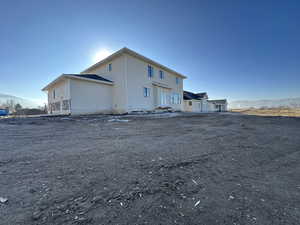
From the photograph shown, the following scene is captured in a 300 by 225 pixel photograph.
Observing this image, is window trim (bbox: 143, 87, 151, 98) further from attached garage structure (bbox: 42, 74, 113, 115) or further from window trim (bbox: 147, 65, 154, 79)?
attached garage structure (bbox: 42, 74, 113, 115)

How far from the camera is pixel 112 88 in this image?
13.1 metres

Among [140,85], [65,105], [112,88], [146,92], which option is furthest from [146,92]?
[65,105]

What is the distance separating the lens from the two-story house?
10875 mm

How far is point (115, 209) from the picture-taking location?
1.05 meters

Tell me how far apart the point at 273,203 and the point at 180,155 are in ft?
4.11

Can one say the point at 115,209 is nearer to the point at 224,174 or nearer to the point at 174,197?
the point at 174,197

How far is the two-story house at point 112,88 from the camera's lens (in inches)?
428

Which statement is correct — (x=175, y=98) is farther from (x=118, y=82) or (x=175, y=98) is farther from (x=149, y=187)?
(x=149, y=187)

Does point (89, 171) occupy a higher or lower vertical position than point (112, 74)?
lower

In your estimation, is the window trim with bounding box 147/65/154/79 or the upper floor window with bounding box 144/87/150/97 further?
the window trim with bounding box 147/65/154/79

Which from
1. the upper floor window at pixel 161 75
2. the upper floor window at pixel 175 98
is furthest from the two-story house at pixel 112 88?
the upper floor window at pixel 175 98

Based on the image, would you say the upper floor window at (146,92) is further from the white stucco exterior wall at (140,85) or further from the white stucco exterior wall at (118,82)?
the white stucco exterior wall at (118,82)

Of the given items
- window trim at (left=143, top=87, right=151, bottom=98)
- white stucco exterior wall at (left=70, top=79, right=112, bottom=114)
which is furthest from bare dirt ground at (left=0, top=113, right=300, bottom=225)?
window trim at (left=143, top=87, right=151, bottom=98)

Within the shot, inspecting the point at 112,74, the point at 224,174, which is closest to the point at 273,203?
the point at 224,174
